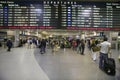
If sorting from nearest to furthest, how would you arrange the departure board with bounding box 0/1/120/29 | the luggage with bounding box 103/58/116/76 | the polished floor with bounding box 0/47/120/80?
the polished floor with bounding box 0/47/120/80
the luggage with bounding box 103/58/116/76
the departure board with bounding box 0/1/120/29

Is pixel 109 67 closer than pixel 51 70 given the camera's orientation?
Yes

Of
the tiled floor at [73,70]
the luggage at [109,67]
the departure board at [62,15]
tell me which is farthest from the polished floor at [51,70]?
the departure board at [62,15]

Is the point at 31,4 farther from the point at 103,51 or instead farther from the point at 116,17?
the point at 103,51

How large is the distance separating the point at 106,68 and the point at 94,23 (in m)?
8.58

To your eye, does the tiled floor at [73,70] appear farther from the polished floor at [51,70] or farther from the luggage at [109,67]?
the luggage at [109,67]

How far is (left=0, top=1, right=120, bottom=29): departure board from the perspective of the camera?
17.5 meters

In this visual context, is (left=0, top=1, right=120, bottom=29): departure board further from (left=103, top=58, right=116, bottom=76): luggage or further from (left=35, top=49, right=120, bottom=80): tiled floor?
(left=103, top=58, right=116, bottom=76): luggage

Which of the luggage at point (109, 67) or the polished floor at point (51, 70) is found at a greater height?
the luggage at point (109, 67)

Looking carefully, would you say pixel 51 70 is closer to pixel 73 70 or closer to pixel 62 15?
pixel 73 70

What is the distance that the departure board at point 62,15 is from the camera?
57.5 ft

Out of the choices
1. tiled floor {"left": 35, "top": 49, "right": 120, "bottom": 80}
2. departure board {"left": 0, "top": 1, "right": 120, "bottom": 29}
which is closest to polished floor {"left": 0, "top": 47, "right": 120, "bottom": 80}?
tiled floor {"left": 35, "top": 49, "right": 120, "bottom": 80}

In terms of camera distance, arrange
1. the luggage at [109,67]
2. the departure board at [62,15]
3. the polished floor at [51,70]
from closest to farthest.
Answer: the polished floor at [51,70], the luggage at [109,67], the departure board at [62,15]

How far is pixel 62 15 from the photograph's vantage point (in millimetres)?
18062

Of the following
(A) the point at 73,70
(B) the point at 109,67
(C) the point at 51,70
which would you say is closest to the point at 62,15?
(A) the point at 73,70
